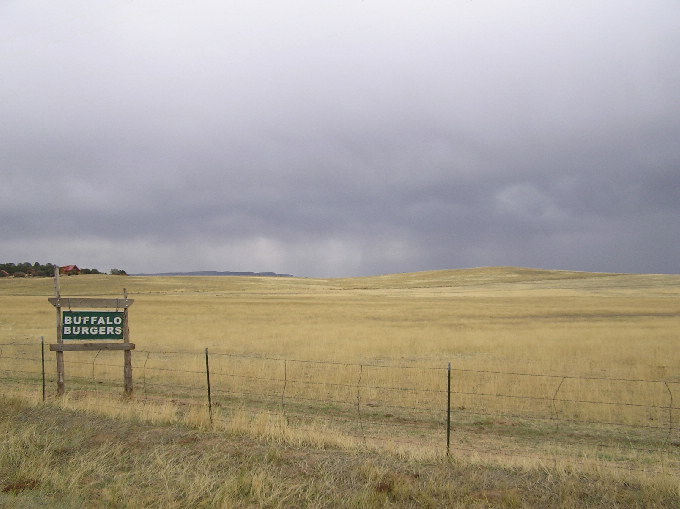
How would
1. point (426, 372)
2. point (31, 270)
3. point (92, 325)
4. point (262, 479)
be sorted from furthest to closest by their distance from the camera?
point (31, 270) < point (426, 372) < point (92, 325) < point (262, 479)

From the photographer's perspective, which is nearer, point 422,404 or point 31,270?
point 422,404

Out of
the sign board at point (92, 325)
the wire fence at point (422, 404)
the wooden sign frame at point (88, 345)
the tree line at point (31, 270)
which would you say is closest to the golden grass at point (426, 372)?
the wire fence at point (422, 404)

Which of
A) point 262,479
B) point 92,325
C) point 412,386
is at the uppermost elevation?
point 92,325

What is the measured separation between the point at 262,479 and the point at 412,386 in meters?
10.0

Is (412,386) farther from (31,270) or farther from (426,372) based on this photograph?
(31,270)

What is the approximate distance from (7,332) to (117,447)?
1059 inches

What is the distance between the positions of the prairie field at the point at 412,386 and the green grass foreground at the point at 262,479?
32 centimetres

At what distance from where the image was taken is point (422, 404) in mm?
14203

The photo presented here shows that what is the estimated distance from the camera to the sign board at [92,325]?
1427 centimetres

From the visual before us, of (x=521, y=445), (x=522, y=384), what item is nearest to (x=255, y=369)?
(x=522, y=384)

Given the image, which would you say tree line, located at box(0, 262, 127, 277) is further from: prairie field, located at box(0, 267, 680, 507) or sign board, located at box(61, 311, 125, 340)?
sign board, located at box(61, 311, 125, 340)

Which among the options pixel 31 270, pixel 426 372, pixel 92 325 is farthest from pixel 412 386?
pixel 31 270

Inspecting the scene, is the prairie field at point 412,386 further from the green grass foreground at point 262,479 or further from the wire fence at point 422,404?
the green grass foreground at point 262,479

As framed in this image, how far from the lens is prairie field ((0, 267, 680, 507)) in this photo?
10188mm
